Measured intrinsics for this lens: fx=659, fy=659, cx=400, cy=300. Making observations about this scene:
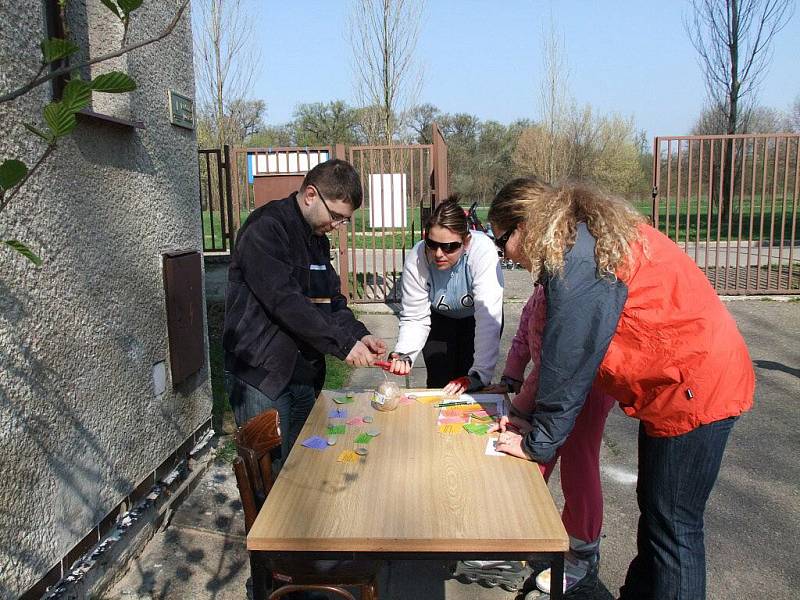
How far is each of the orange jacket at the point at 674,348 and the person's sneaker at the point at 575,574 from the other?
37.2 inches

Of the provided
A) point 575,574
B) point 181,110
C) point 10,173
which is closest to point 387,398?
point 575,574

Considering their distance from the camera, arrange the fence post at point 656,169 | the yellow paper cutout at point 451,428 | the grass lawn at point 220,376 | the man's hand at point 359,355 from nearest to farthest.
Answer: the yellow paper cutout at point 451,428 → the man's hand at point 359,355 → the grass lawn at point 220,376 → the fence post at point 656,169

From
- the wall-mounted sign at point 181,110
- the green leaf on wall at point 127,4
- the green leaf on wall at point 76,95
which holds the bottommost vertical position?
the green leaf on wall at point 76,95

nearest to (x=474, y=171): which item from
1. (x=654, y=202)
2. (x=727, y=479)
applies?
(x=654, y=202)

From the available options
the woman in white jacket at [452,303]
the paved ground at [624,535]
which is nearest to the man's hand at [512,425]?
the woman in white jacket at [452,303]

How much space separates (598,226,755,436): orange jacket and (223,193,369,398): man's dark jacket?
1.16 m

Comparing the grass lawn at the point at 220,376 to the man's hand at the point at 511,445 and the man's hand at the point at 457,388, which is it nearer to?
the man's hand at the point at 457,388

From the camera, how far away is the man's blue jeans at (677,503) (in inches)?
82.2

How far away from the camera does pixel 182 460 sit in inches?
150

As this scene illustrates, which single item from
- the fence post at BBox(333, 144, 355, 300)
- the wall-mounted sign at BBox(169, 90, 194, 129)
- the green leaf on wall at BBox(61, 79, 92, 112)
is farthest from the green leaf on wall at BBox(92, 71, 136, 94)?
the fence post at BBox(333, 144, 355, 300)

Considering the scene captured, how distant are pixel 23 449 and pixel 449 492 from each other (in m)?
1.48

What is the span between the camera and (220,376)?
6246 millimetres

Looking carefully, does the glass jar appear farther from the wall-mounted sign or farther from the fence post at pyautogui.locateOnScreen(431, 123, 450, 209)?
the fence post at pyautogui.locateOnScreen(431, 123, 450, 209)

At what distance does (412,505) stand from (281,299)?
104 centimetres
